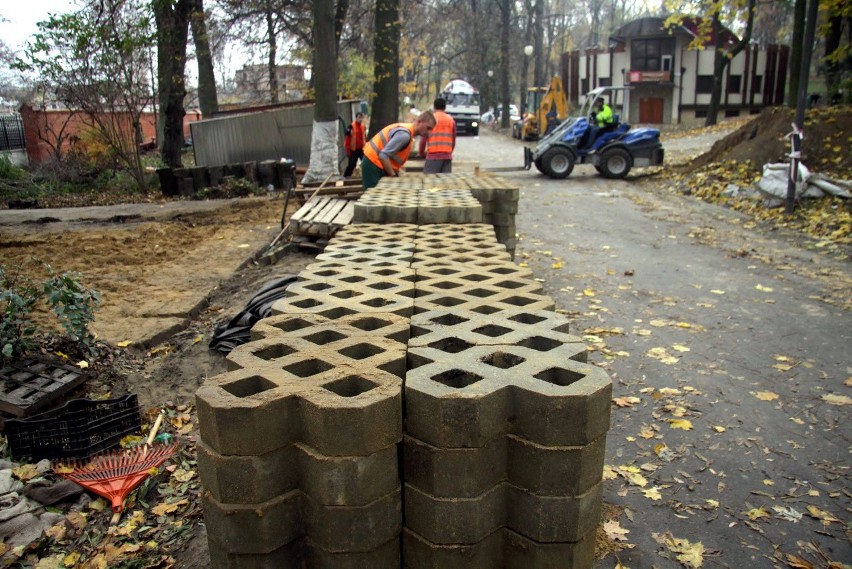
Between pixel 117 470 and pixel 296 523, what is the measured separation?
2.10 m

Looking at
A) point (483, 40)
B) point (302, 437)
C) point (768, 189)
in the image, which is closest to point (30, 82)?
point (768, 189)

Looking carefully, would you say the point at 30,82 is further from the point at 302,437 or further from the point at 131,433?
the point at 302,437

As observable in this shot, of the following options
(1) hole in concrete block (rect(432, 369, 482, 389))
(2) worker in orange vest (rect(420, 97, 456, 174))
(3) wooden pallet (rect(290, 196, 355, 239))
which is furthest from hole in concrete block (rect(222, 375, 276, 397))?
(2) worker in orange vest (rect(420, 97, 456, 174))

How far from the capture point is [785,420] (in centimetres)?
426

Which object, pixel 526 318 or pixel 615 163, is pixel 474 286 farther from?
pixel 615 163

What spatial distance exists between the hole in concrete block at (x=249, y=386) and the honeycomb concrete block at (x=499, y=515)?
2.00 ft

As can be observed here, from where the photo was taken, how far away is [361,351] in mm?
2604

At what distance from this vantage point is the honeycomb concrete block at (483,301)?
3143 mm

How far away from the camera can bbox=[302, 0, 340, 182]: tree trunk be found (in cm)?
1504

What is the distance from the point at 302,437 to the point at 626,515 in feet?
6.31

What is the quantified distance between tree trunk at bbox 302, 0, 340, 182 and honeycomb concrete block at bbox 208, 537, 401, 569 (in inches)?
522

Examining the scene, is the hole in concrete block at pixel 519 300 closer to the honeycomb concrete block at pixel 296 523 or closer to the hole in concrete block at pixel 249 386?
the honeycomb concrete block at pixel 296 523

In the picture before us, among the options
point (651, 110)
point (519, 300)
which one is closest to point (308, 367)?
point (519, 300)

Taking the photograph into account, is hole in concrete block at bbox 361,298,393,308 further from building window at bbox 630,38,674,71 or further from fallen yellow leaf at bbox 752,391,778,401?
building window at bbox 630,38,674,71
